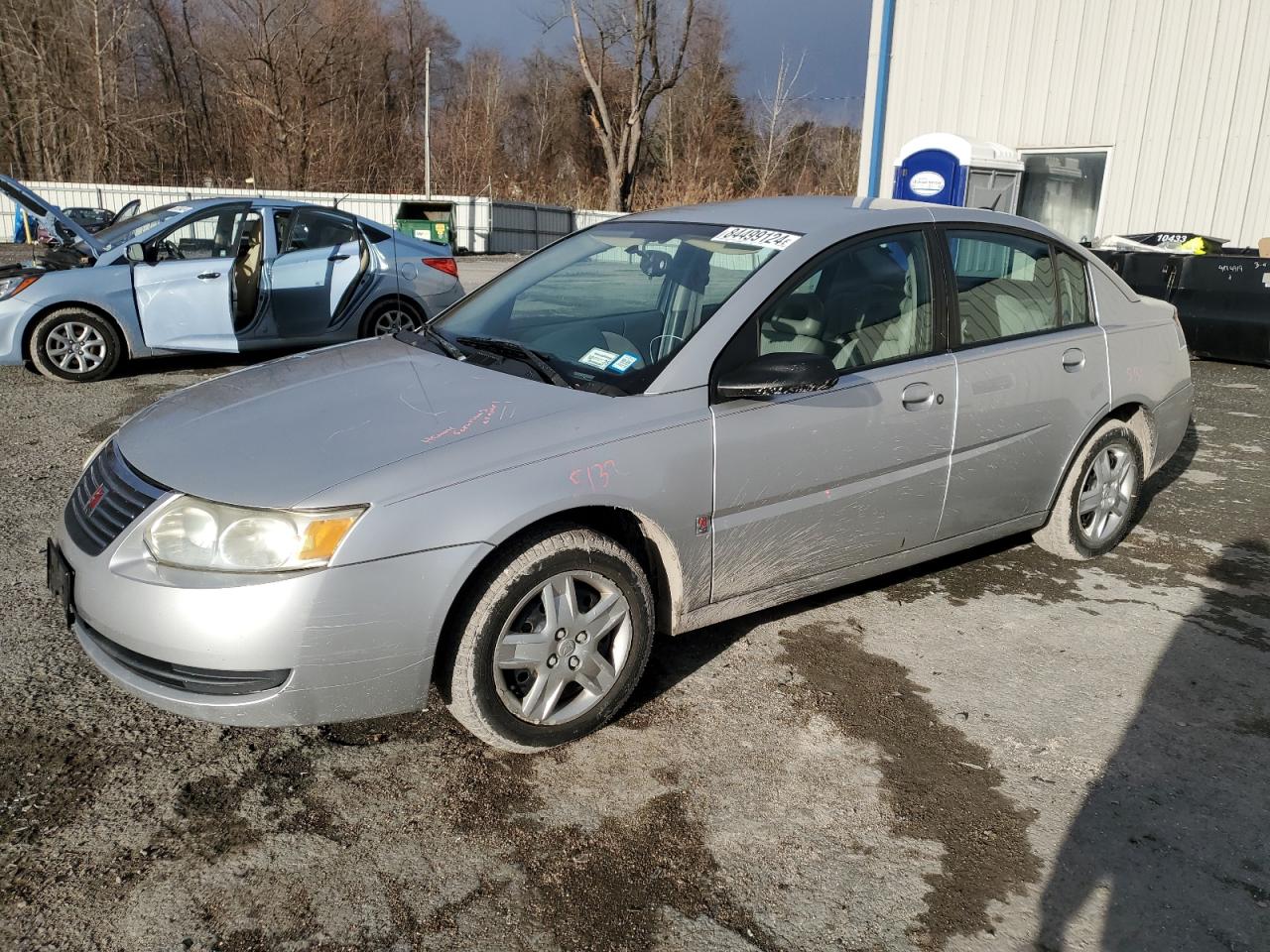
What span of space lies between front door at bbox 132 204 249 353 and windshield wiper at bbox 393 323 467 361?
4.76 m

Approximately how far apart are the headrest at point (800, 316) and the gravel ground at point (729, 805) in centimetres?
116

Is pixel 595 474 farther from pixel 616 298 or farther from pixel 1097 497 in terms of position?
pixel 1097 497

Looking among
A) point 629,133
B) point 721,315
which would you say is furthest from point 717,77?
point 721,315

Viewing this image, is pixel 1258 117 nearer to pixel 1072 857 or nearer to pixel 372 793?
pixel 1072 857

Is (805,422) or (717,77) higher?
(717,77)

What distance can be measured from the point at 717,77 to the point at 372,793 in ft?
156

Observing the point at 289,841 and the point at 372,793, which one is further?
the point at 372,793

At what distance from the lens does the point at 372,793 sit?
2717 mm

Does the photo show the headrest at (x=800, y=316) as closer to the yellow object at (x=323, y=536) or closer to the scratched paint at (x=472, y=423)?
the scratched paint at (x=472, y=423)

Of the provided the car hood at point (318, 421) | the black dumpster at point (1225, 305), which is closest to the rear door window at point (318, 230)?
the car hood at point (318, 421)

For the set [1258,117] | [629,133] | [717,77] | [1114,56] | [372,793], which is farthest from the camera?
[717,77]

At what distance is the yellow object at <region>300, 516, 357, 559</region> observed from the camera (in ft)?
8.14

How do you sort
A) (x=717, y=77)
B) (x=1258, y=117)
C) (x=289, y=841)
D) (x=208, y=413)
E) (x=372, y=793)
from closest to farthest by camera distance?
(x=289, y=841) → (x=372, y=793) → (x=208, y=413) → (x=1258, y=117) → (x=717, y=77)

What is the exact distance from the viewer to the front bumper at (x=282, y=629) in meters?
2.47
